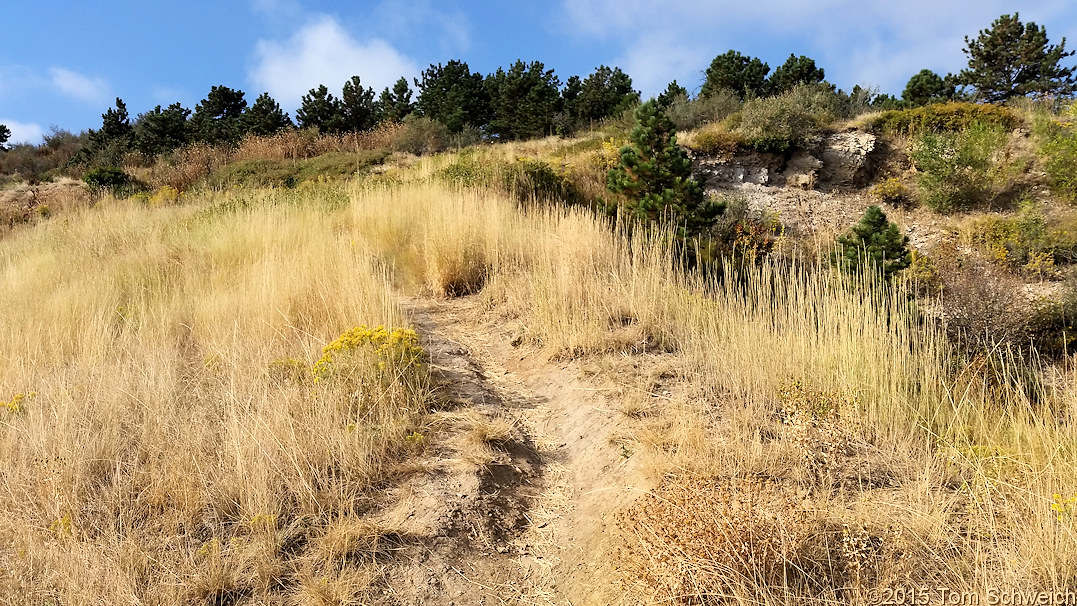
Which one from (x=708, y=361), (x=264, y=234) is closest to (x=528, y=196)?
(x=264, y=234)

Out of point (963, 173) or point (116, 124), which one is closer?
point (963, 173)

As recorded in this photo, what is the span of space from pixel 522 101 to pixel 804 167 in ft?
39.5

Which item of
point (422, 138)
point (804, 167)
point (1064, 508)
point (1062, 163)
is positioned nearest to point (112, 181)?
point (422, 138)

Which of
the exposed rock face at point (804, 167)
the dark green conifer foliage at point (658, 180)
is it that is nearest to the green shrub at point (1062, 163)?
the exposed rock face at point (804, 167)

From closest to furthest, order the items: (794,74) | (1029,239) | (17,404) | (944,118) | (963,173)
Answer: (17,404) < (1029,239) < (963,173) < (944,118) < (794,74)

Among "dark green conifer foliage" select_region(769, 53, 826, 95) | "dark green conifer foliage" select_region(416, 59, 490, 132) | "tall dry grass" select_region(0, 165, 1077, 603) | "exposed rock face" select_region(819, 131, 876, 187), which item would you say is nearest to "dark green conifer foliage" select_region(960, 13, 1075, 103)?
"dark green conifer foliage" select_region(769, 53, 826, 95)

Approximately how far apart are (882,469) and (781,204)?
13.3 m

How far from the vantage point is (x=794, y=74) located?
23.2m

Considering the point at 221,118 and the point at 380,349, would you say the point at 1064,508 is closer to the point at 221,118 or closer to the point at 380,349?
the point at 380,349

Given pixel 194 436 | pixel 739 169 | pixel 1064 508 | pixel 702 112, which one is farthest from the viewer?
pixel 702 112

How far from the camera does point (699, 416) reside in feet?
9.77

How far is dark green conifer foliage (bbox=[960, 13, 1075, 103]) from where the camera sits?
24266 mm

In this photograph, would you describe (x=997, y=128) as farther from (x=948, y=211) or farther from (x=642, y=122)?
(x=642, y=122)

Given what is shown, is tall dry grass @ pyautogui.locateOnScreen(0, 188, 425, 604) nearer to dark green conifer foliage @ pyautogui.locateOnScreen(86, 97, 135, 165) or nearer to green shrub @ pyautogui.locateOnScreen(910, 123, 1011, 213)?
green shrub @ pyautogui.locateOnScreen(910, 123, 1011, 213)
